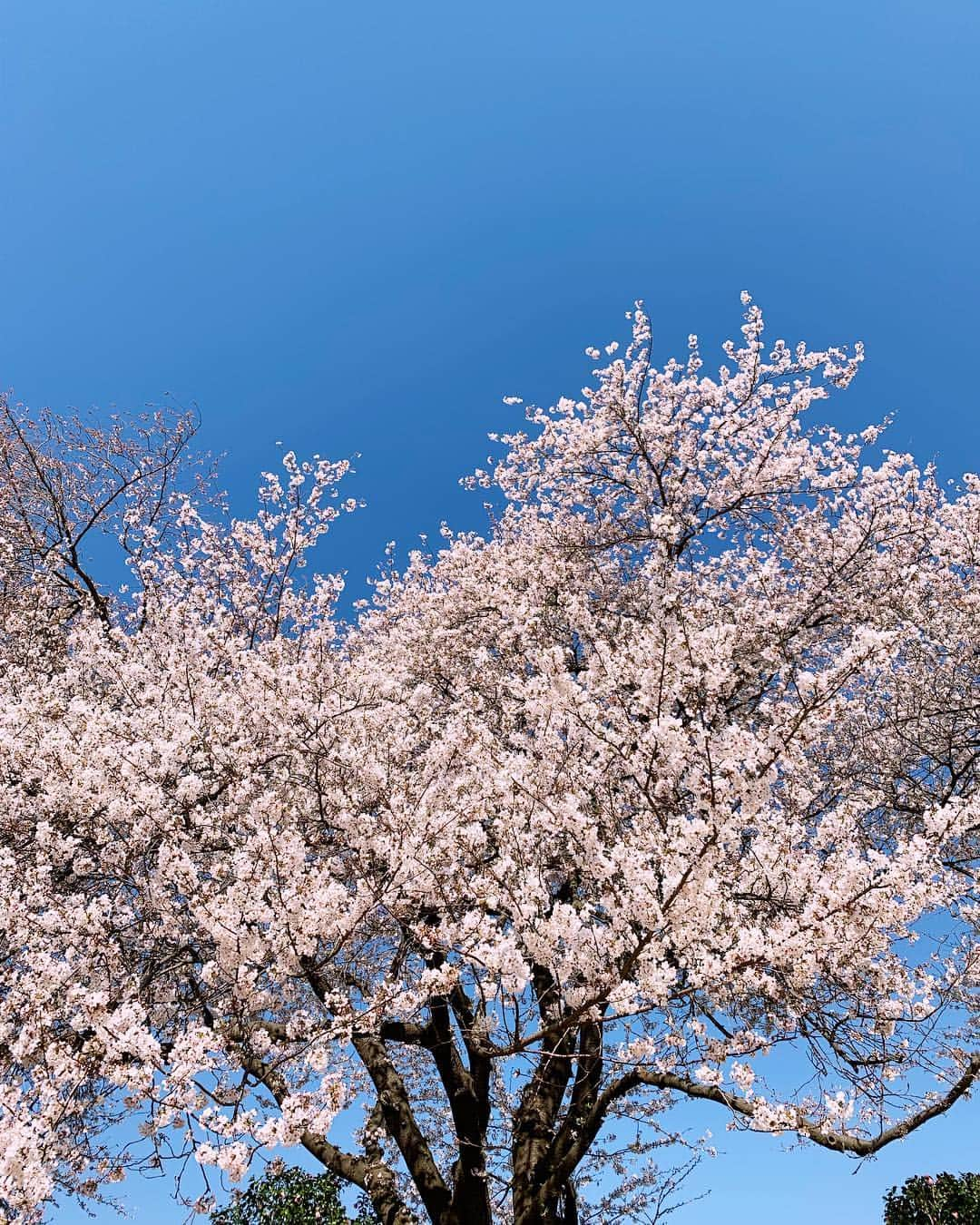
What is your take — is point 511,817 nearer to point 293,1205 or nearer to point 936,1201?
point 293,1205

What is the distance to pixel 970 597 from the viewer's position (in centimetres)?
973

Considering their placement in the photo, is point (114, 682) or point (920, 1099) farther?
point (114, 682)

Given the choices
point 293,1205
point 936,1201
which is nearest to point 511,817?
point 293,1205

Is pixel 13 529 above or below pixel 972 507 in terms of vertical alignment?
above

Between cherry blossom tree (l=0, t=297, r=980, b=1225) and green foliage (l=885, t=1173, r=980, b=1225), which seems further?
green foliage (l=885, t=1173, r=980, b=1225)

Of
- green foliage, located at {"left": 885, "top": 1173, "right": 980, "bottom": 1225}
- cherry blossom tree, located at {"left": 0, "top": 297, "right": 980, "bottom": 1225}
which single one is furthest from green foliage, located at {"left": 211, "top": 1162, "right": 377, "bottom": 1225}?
green foliage, located at {"left": 885, "top": 1173, "right": 980, "bottom": 1225}

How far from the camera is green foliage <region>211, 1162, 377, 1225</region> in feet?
31.5

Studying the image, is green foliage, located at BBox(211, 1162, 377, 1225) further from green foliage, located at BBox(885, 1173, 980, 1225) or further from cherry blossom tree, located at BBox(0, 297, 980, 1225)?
green foliage, located at BBox(885, 1173, 980, 1225)

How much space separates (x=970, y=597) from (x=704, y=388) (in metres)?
4.65

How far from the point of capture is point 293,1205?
971 cm

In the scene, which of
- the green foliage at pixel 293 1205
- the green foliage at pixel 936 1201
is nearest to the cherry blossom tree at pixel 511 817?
the green foliage at pixel 293 1205

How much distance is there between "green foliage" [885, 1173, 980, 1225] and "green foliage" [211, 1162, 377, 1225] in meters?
8.24

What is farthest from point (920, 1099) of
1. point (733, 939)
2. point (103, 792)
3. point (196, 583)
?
point (196, 583)

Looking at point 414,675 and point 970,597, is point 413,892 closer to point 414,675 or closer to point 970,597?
point 414,675
